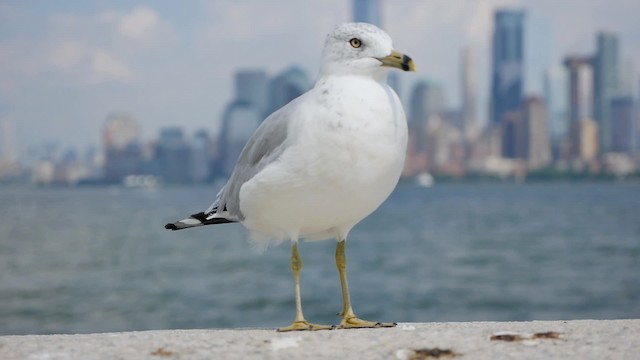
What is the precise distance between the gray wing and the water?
19091mm

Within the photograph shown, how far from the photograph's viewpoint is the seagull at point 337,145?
5379 mm

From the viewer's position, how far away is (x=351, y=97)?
5.39 metres

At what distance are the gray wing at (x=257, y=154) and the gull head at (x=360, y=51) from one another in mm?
387

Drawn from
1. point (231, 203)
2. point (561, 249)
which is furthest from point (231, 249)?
point (231, 203)

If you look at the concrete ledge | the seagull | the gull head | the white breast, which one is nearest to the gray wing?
the seagull

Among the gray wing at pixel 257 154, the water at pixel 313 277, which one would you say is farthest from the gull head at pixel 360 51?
the water at pixel 313 277

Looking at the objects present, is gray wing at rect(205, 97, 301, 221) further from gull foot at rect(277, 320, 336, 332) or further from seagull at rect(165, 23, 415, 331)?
gull foot at rect(277, 320, 336, 332)

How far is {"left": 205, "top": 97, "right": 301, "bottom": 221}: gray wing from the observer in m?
5.74

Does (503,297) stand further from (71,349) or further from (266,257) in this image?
(71,349)

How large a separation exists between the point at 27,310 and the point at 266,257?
727 inches

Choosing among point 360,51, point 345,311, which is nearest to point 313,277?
point 345,311

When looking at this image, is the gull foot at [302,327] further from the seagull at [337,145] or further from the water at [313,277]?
the water at [313,277]

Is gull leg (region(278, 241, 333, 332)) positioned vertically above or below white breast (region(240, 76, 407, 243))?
below

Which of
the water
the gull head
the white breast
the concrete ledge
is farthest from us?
the water
